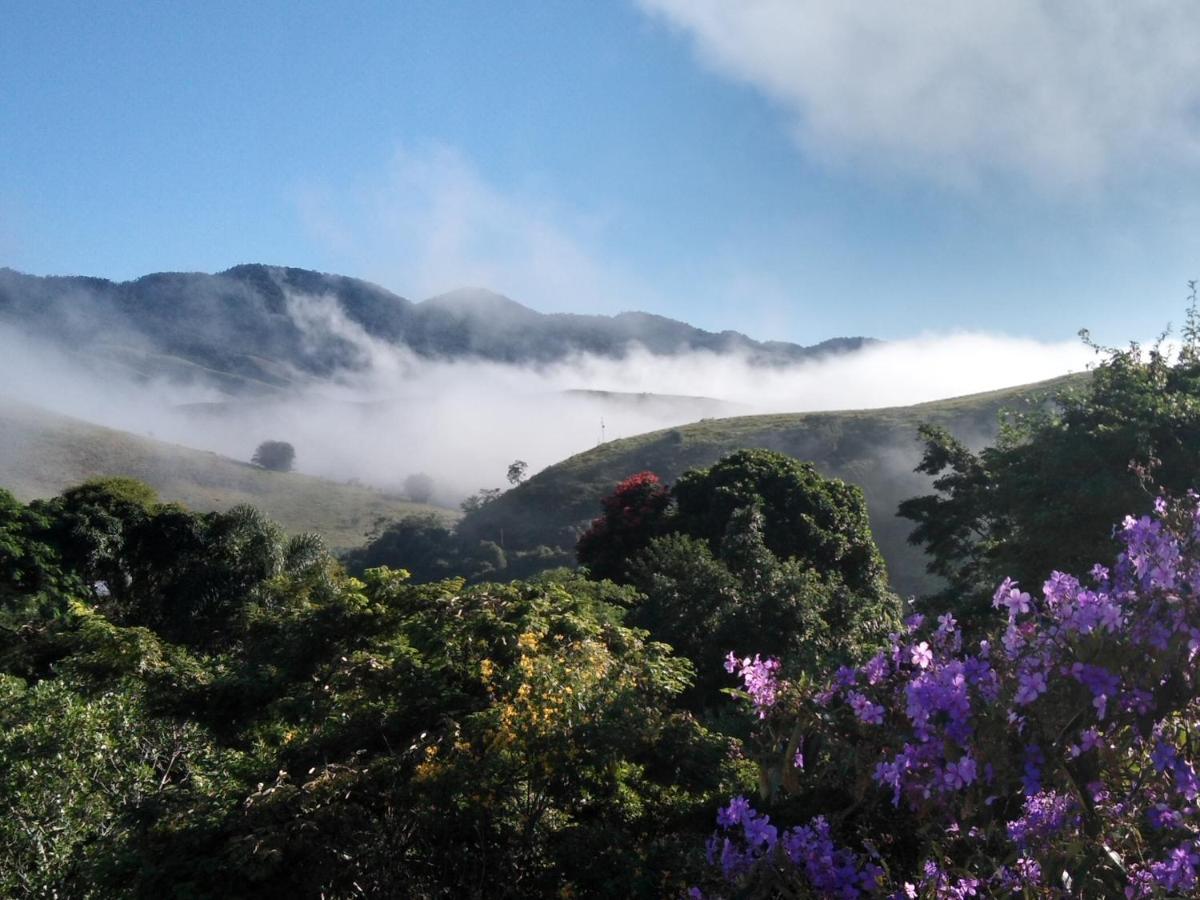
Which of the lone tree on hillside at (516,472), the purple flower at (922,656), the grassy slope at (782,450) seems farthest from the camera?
the lone tree on hillside at (516,472)

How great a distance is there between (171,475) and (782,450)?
58.0 meters

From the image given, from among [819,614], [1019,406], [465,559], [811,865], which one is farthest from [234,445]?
[811,865]

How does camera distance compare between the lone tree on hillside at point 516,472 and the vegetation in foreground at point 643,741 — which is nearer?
the vegetation in foreground at point 643,741

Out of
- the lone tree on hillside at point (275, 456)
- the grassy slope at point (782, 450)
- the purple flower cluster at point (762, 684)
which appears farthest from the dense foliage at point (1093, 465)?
the lone tree on hillside at point (275, 456)

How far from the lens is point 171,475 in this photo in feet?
278

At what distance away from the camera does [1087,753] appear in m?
3.04

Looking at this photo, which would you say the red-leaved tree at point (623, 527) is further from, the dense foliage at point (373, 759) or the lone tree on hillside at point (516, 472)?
the lone tree on hillside at point (516, 472)

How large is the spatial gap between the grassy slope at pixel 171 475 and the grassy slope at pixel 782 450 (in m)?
20.4

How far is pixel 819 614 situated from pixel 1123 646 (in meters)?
16.9

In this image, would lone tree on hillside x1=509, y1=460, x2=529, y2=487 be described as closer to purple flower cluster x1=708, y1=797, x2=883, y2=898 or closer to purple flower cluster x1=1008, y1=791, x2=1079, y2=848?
purple flower cluster x1=708, y1=797, x2=883, y2=898

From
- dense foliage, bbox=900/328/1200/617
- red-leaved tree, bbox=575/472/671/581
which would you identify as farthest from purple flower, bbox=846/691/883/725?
red-leaved tree, bbox=575/472/671/581

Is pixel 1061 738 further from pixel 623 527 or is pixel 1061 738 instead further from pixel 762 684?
pixel 623 527

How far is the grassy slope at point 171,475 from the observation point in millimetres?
71500

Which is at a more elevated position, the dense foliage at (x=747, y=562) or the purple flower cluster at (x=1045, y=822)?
the purple flower cluster at (x=1045, y=822)
